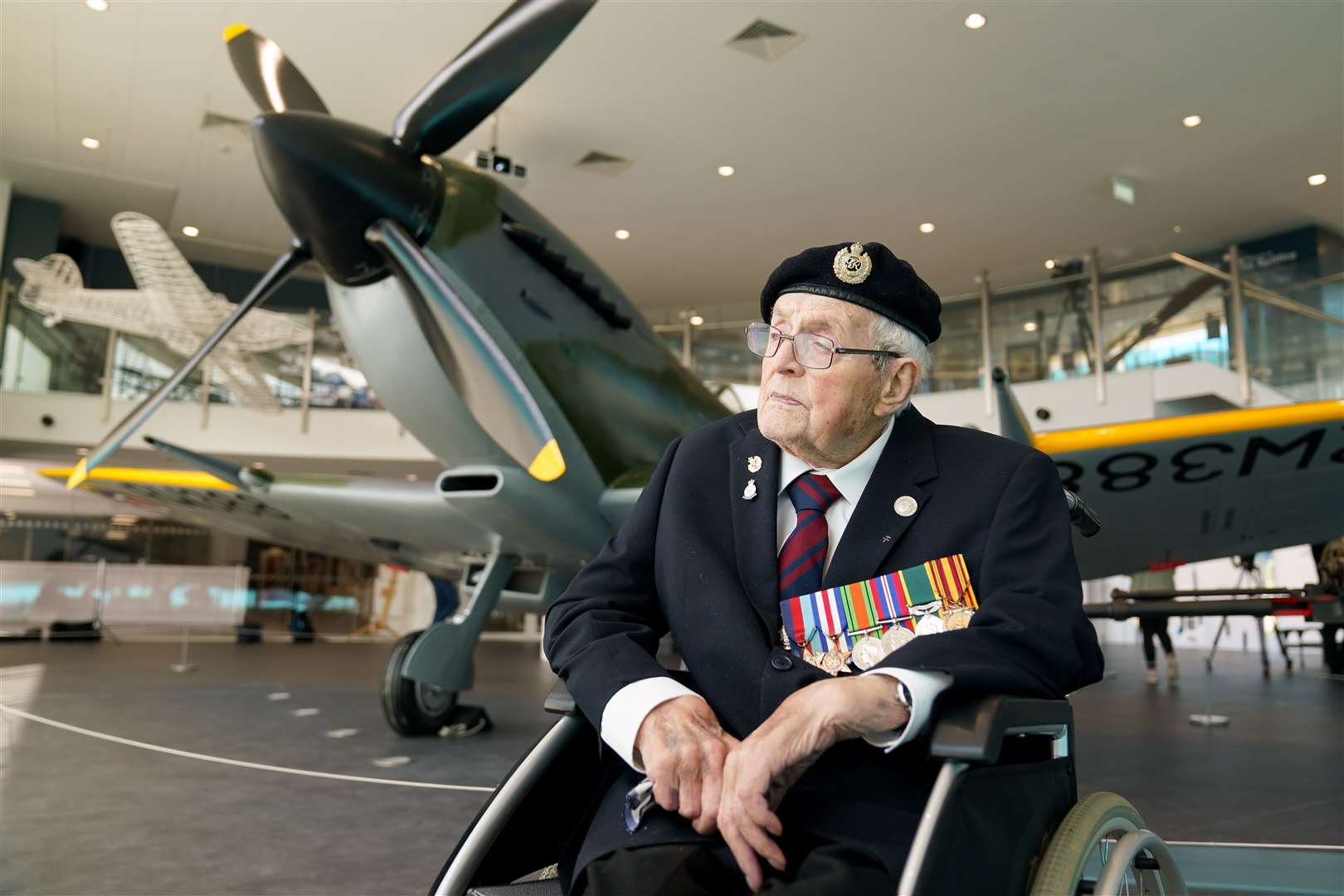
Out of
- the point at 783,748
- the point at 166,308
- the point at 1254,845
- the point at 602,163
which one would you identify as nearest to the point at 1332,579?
the point at 1254,845

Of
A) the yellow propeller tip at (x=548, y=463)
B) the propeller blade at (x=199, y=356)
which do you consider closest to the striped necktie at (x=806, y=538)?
the yellow propeller tip at (x=548, y=463)

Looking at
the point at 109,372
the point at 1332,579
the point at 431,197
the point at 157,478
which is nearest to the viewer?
the point at 431,197

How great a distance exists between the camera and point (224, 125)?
8.94 meters

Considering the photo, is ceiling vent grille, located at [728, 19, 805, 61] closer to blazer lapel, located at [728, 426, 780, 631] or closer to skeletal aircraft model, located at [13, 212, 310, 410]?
skeletal aircraft model, located at [13, 212, 310, 410]

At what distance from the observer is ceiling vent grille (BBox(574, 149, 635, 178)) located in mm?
9094

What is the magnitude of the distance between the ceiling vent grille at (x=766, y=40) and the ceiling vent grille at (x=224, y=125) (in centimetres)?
512

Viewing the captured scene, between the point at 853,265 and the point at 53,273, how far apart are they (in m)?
9.41

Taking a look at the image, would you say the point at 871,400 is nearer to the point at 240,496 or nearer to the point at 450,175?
the point at 450,175

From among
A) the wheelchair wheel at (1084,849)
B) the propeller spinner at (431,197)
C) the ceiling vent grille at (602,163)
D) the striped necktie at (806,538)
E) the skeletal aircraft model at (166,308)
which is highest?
the ceiling vent grille at (602,163)

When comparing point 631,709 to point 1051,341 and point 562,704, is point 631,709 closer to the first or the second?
point 562,704

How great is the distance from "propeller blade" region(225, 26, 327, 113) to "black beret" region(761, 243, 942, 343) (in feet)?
12.2

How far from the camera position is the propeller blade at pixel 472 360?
3846 millimetres

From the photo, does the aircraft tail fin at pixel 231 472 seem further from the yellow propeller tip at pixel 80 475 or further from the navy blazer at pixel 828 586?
the navy blazer at pixel 828 586

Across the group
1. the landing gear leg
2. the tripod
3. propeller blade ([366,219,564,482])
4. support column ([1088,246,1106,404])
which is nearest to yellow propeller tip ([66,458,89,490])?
the landing gear leg
